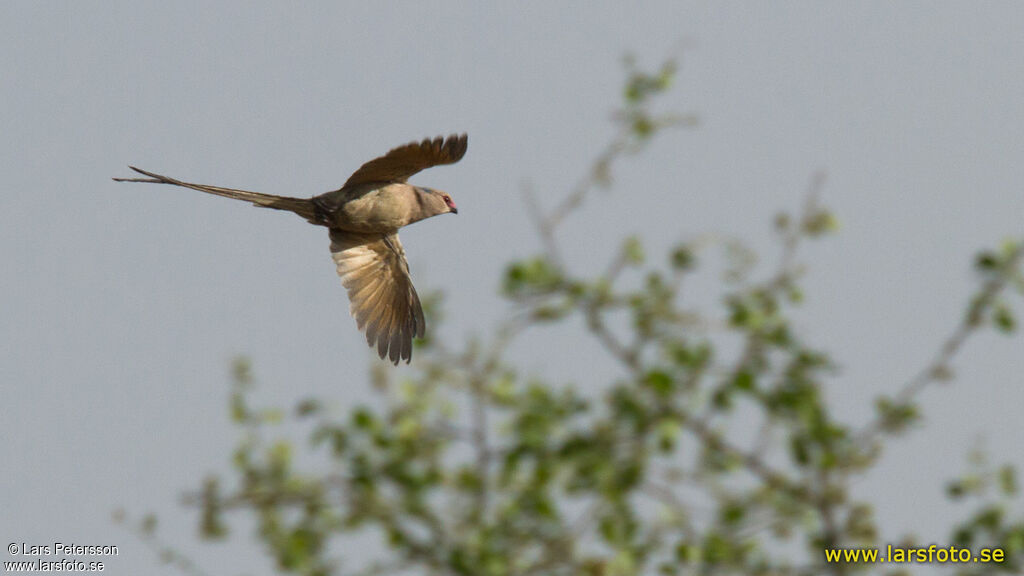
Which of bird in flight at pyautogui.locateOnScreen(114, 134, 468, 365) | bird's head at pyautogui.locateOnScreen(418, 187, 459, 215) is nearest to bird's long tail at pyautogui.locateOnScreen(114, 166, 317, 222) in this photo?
bird in flight at pyautogui.locateOnScreen(114, 134, 468, 365)

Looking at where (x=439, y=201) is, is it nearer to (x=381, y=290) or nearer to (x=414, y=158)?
(x=381, y=290)

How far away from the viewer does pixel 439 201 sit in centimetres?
871

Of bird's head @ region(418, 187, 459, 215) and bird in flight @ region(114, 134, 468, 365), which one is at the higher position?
bird's head @ region(418, 187, 459, 215)

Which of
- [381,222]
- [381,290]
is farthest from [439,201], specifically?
[381,290]

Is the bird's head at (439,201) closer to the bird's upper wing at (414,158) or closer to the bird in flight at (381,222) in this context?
the bird in flight at (381,222)

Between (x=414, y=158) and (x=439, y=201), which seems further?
(x=439, y=201)

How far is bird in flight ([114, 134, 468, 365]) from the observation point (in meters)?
7.53

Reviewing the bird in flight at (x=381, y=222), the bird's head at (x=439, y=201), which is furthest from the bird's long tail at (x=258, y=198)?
the bird's head at (x=439, y=201)

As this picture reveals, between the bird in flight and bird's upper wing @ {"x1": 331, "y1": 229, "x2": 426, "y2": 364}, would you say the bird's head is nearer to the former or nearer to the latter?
the bird in flight

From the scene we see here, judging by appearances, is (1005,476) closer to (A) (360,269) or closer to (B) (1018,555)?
(B) (1018,555)

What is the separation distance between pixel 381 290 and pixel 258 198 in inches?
67.2

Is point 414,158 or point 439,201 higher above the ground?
point 439,201

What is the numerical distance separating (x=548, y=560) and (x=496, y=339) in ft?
3.35

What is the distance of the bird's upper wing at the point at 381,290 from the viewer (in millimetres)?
8672
